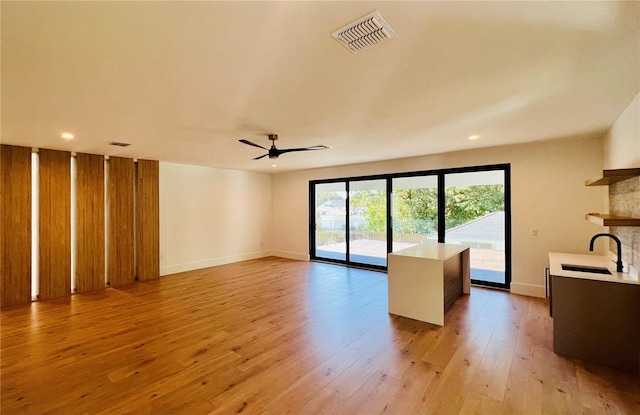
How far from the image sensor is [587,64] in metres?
2.09

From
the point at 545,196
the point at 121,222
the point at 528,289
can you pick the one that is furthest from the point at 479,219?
the point at 121,222

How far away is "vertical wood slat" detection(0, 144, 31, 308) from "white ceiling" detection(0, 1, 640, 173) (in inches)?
36.2

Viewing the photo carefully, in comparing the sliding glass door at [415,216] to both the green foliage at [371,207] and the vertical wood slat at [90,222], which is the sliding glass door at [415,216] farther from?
the vertical wood slat at [90,222]

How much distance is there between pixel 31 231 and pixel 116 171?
5.34ft

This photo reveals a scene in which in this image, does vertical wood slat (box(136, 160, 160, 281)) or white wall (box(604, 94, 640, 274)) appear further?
vertical wood slat (box(136, 160, 160, 281))

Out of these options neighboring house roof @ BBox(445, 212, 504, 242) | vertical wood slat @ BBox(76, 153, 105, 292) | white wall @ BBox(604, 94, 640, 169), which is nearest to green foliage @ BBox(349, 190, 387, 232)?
neighboring house roof @ BBox(445, 212, 504, 242)

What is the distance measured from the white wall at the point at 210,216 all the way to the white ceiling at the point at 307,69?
111 inches

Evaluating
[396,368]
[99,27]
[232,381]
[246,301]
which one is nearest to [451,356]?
[396,368]

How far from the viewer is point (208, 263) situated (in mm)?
7133

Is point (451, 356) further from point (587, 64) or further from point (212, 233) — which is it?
point (212, 233)

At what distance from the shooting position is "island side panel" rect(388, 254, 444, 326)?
3555mm

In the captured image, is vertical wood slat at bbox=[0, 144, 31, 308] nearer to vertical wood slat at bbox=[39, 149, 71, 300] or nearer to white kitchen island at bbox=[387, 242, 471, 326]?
vertical wood slat at bbox=[39, 149, 71, 300]

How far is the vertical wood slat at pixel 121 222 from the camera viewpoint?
5.54 m

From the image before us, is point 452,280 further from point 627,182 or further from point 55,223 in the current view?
point 55,223
